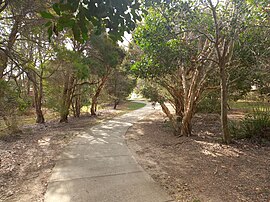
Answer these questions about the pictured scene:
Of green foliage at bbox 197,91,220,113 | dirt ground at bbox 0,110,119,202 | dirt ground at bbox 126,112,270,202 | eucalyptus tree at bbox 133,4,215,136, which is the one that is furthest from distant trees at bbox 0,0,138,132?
green foliage at bbox 197,91,220,113

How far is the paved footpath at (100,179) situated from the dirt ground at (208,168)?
31cm

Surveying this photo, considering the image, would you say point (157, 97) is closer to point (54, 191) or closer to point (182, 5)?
point (182, 5)

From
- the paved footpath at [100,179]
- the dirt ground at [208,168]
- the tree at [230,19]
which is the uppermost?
the tree at [230,19]

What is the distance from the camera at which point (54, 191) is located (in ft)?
10.3

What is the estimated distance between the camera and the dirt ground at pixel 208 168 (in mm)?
3121

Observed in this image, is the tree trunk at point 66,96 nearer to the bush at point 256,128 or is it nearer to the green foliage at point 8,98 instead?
the green foliage at point 8,98

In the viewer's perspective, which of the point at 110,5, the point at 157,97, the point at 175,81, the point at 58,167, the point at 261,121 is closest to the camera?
the point at 110,5

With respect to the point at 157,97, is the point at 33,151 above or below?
below

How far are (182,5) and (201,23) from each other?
3.55 ft

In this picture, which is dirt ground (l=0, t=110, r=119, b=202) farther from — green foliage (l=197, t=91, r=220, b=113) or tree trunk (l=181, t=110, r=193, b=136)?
green foliage (l=197, t=91, r=220, b=113)

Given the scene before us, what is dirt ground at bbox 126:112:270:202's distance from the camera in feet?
10.2

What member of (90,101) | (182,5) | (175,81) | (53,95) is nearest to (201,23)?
(182,5)

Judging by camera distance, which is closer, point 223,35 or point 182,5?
point 182,5

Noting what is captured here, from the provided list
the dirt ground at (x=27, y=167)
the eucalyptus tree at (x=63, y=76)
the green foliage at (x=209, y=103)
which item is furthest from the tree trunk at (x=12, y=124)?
the green foliage at (x=209, y=103)
